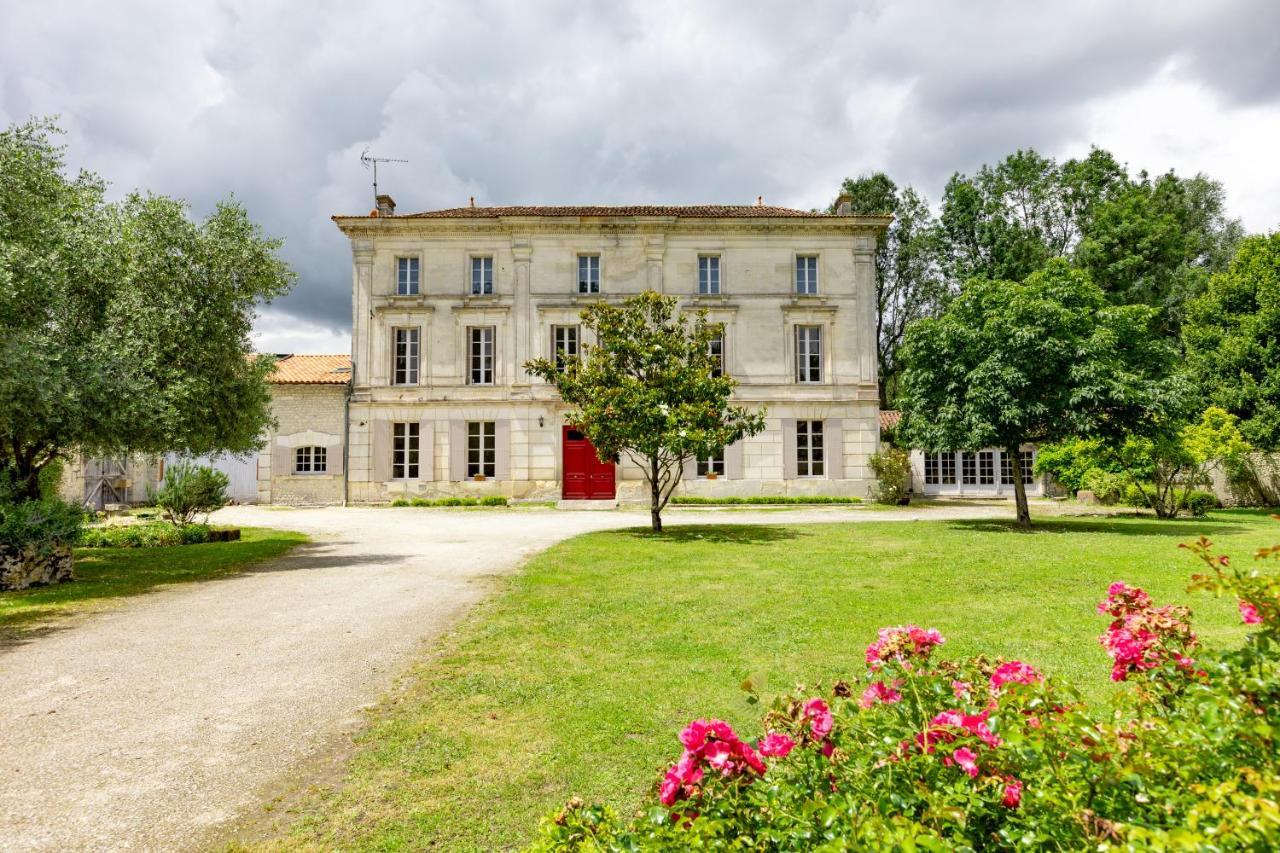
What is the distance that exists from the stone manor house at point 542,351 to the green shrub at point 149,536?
11.2 m

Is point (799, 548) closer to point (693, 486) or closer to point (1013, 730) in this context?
point (1013, 730)

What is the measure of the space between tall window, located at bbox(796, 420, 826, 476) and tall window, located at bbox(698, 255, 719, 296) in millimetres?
6326

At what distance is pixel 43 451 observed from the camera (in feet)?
39.2

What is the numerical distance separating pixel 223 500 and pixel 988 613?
17327mm

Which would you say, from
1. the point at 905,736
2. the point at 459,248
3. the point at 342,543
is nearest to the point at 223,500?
the point at 342,543

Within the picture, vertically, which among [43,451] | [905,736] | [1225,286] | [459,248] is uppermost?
[459,248]

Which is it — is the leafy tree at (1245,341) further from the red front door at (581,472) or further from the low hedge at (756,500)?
the red front door at (581,472)

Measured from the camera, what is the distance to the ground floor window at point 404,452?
88.9ft

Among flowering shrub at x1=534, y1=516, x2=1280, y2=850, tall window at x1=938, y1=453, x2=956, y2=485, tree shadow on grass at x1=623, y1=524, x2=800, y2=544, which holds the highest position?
tall window at x1=938, y1=453, x2=956, y2=485

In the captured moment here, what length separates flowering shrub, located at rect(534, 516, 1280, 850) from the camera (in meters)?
1.81

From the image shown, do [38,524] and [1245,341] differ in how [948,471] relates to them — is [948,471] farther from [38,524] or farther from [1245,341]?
[38,524]

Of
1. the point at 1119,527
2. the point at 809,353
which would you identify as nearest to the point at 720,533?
the point at 1119,527

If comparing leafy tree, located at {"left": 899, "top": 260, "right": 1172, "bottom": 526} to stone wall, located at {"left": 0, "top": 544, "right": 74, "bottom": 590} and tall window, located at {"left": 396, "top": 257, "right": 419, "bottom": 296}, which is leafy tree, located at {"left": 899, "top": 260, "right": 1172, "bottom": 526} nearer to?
stone wall, located at {"left": 0, "top": 544, "right": 74, "bottom": 590}

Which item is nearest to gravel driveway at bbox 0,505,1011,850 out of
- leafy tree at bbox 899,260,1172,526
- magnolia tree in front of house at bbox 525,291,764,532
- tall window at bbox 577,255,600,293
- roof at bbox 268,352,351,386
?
magnolia tree in front of house at bbox 525,291,764,532
